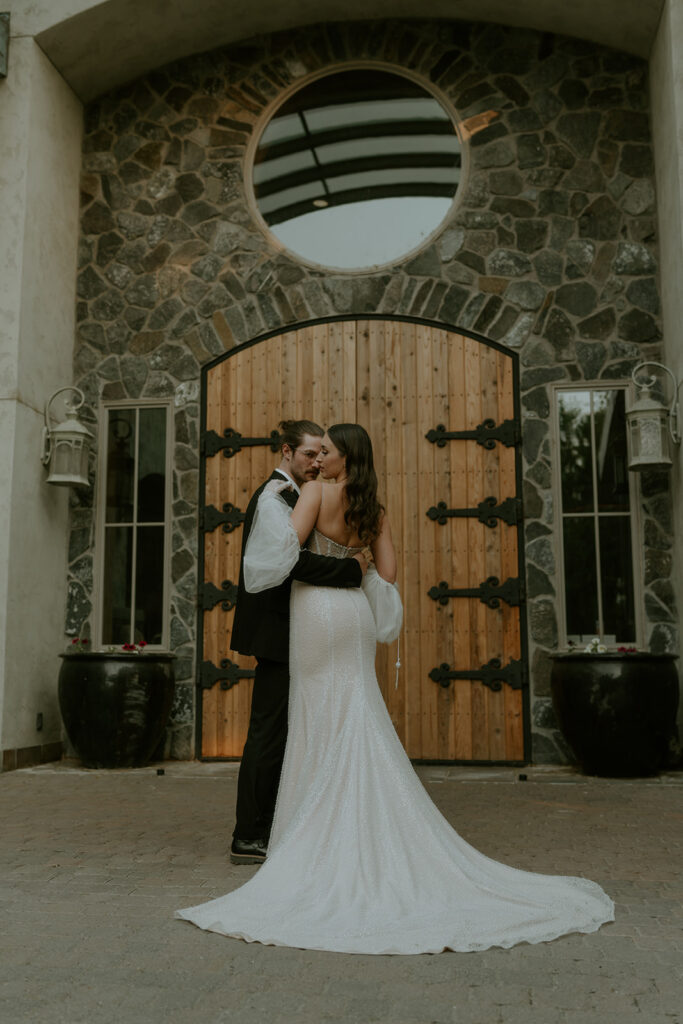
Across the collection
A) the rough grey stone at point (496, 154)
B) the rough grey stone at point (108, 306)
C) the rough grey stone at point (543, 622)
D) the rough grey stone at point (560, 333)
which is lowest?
the rough grey stone at point (543, 622)

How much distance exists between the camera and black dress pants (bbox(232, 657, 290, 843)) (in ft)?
11.9

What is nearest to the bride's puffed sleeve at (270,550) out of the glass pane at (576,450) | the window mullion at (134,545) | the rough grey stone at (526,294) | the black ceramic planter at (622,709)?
the black ceramic planter at (622,709)

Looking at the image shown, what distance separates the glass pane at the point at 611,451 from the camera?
21.0 feet

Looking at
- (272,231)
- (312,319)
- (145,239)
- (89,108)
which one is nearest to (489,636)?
(312,319)

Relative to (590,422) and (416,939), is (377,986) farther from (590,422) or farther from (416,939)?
(590,422)

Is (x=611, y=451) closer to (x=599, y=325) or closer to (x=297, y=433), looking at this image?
(x=599, y=325)

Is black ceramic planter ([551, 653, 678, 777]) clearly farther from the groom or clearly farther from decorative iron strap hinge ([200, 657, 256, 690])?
the groom

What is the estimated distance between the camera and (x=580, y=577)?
634cm

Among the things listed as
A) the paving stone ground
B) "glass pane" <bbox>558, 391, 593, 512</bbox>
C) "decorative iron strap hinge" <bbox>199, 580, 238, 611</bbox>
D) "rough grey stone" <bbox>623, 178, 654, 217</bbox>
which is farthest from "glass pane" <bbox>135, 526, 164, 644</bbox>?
"rough grey stone" <bbox>623, 178, 654, 217</bbox>

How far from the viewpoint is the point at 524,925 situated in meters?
2.66

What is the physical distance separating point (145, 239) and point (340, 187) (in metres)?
1.48

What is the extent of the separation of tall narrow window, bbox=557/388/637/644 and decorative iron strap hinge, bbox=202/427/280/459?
2021mm

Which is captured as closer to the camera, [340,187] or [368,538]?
[368,538]

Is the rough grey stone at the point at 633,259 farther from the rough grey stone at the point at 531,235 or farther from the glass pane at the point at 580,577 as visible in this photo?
the glass pane at the point at 580,577
